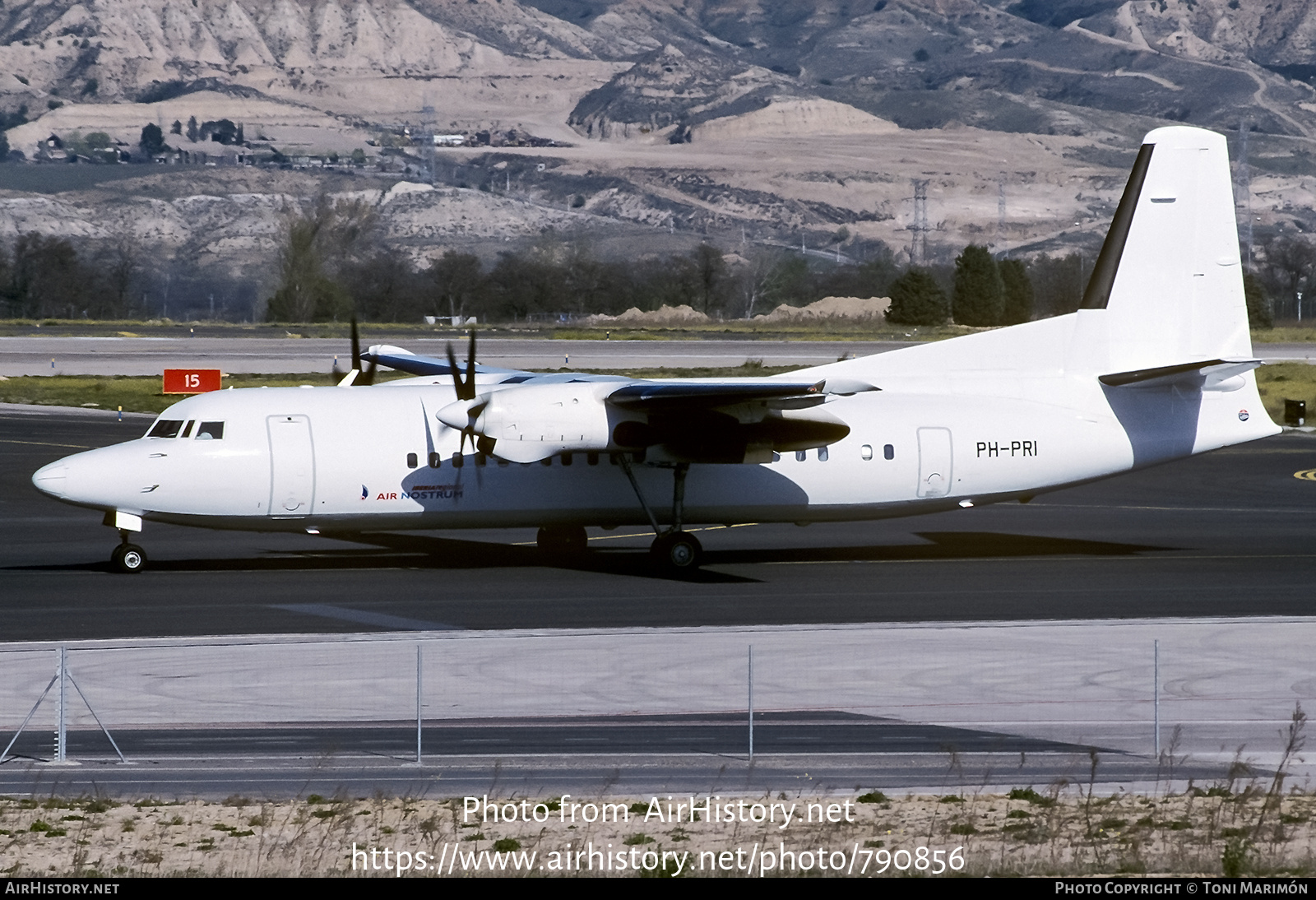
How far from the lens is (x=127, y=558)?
2961 cm

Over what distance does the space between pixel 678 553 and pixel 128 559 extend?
9619 millimetres

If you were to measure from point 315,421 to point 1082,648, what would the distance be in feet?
45.8

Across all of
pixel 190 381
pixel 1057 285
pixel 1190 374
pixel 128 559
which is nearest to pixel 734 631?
pixel 128 559

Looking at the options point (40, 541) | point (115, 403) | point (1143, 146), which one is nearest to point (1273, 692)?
point (1143, 146)

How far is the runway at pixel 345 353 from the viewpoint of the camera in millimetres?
81875

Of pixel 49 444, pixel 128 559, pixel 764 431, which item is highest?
pixel 764 431

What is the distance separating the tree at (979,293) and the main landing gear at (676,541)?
103 m

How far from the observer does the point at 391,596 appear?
27.2m

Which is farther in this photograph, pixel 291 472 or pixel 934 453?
pixel 934 453

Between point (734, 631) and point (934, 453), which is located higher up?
point (934, 453)

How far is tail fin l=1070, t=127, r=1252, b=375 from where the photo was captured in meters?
32.2

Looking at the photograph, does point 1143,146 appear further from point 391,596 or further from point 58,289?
point 58,289

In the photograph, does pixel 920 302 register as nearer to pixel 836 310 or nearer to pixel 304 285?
pixel 836 310

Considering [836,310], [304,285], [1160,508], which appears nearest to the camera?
[1160,508]
